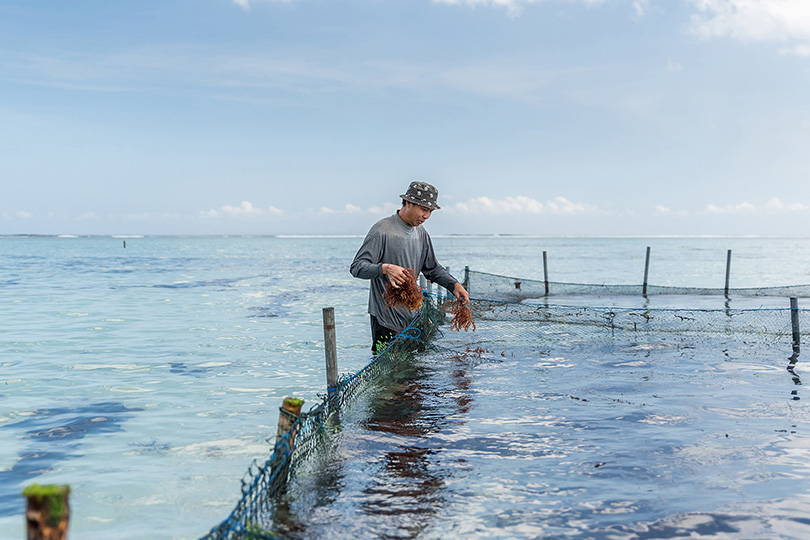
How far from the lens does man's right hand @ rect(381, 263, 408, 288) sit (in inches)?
276

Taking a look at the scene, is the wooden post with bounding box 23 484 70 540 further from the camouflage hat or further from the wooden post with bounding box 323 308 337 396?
the wooden post with bounding box 323 308 337 396

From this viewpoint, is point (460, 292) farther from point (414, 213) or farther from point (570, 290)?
point (570, 290)

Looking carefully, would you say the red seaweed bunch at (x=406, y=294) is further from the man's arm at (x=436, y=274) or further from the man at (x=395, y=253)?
the man's arm at (x=436, y=274)

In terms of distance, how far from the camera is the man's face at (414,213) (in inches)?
292

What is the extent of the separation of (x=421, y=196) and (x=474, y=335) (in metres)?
8.76

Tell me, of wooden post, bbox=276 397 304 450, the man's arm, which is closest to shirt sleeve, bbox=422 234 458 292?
the man's arm

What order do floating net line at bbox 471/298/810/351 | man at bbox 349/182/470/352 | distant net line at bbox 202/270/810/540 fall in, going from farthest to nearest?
floating net line at bbox 471/298/810/351
man at bbox 349/182/470/352
distant net line at bbox 202/270/810/540

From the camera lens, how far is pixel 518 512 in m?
5.27

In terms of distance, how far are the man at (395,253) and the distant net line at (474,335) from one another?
0.74m

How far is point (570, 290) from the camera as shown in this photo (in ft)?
98.6

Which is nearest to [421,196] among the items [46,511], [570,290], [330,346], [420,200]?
[420,200]

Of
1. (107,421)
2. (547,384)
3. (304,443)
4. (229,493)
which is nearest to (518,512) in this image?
(304,443)

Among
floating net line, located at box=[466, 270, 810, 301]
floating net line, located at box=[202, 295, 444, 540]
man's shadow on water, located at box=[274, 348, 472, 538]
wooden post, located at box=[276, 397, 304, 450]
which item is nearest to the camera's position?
floating net line, located at box=[202, 295, 444, 540]

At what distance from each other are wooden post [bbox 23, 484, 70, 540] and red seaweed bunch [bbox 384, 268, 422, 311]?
477 cm
